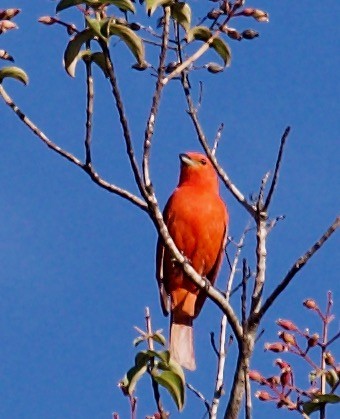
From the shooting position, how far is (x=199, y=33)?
390cm

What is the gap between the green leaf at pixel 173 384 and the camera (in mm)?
3398

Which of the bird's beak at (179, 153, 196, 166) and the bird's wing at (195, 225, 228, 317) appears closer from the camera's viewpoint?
the bird's wing at (195, 225, 228, 317)

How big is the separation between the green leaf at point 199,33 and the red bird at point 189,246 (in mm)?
3052

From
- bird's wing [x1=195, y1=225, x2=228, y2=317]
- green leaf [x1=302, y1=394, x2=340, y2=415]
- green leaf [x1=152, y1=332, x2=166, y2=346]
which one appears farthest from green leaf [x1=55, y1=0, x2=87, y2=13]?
bird's wing [x1=195, y1=225, x2=228, y2=317]

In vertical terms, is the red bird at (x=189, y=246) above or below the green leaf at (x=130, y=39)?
above

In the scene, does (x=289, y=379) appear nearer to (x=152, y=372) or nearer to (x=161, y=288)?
(x=152, y=372)

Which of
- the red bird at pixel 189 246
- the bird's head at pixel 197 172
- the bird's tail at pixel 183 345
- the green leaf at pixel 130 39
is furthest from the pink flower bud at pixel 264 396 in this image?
the bird's head at pixel 197 172

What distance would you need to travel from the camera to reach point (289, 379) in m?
3.56

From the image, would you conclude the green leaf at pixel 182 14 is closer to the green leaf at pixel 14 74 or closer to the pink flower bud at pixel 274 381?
the green leaf at pixel 14 74

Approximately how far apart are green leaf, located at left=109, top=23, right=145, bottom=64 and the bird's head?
3.77 m

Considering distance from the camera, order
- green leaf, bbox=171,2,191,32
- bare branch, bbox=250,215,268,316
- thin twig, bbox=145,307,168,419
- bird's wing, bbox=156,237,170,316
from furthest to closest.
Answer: bird's wing, bbox=156,237,170,316 < green leaf, bbox=171,2,191,32 < bare branch, bbox=250,215,268,316 < thin twig, bbox=145,307,168,419

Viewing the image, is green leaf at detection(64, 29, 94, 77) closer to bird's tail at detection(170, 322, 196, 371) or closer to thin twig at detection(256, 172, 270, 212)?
thin twig at detection(256, 172, 270, 212)

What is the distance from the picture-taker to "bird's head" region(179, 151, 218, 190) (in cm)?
734

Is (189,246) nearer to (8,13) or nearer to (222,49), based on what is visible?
(222,49)
